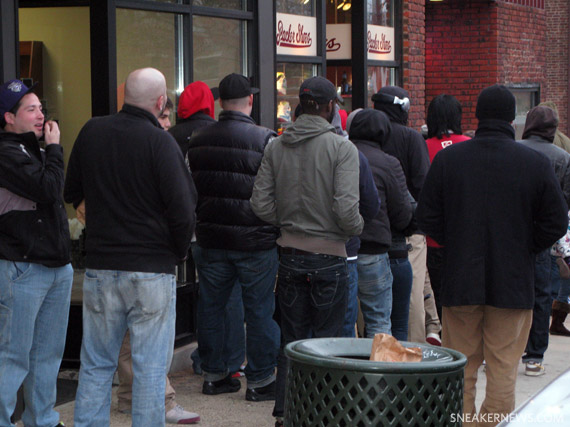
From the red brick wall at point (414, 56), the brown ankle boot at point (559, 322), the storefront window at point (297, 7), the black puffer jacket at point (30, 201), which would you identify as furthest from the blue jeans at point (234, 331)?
the red brick wall at point (414, 56)

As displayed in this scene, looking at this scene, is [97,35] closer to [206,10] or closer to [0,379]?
[206,10]

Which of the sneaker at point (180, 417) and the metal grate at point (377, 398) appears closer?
the metal grate at point (377, 398)

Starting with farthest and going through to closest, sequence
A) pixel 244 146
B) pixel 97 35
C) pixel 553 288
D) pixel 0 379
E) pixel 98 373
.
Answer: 1. pixel 553 288
2. pixel 97 35
3. pixel 244 146
4. pixel 0 379
5. pixel 98 373

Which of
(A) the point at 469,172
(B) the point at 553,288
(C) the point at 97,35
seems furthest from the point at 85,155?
(B) the point at 553,288

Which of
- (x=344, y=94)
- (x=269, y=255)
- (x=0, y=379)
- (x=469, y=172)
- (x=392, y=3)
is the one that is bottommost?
(x=0, y=379)

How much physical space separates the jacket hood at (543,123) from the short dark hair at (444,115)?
1.93 ft

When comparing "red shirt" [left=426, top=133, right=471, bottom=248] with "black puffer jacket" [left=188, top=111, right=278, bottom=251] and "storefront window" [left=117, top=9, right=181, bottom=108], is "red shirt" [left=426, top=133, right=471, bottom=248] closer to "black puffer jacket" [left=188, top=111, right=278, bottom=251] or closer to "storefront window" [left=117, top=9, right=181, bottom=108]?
"black puffer jacket" [left=188, top=111, right=278, bottom=251]

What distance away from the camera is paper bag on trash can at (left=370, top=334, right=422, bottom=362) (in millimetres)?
3387

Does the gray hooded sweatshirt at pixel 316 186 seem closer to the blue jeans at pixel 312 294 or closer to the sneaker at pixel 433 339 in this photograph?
the blue jeans at pixel 312 294

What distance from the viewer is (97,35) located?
7043 millimetres

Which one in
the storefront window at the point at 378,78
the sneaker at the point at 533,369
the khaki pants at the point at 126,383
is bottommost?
the sneaker at the point at 533,369

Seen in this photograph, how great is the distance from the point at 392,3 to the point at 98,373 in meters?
8.00

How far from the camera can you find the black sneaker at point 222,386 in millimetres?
6656

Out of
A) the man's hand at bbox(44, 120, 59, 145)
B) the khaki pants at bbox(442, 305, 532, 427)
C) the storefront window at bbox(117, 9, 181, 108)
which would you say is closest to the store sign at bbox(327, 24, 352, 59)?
the storefront window at bbox(117, 9, 181, 108)
